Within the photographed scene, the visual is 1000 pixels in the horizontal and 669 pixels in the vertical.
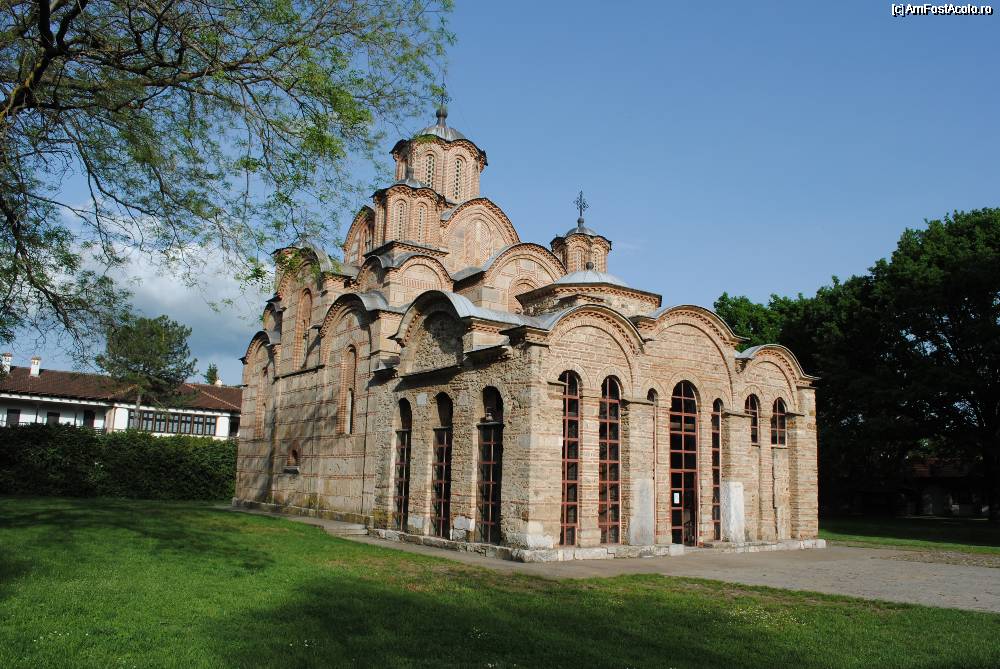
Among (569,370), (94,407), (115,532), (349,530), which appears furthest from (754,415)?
(94,407)

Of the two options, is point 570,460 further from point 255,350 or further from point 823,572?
point 255,350

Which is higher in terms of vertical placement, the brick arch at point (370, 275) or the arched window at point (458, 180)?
the arched window at point (458, 180)

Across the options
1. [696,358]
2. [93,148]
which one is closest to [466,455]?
[696,358]

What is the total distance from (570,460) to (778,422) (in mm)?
7605

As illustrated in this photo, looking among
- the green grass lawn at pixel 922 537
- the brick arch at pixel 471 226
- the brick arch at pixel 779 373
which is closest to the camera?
the brick arch at pixel 779 373

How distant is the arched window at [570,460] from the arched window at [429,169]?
12.0 metres

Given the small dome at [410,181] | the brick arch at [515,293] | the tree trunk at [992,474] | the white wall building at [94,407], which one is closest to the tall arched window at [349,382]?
the brick arch at [515,293]

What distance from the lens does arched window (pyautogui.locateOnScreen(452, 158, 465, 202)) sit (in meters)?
24.6

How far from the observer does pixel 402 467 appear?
17.5 meters

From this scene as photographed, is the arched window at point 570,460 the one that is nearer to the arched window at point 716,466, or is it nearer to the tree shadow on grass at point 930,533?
the arched window at point 716,466

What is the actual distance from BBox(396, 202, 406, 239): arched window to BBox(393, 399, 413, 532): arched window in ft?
20.9

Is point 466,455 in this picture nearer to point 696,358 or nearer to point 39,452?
point 696,358

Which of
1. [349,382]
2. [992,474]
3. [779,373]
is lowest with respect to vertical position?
[992,474]

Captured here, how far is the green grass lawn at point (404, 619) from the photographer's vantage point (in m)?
6.11
